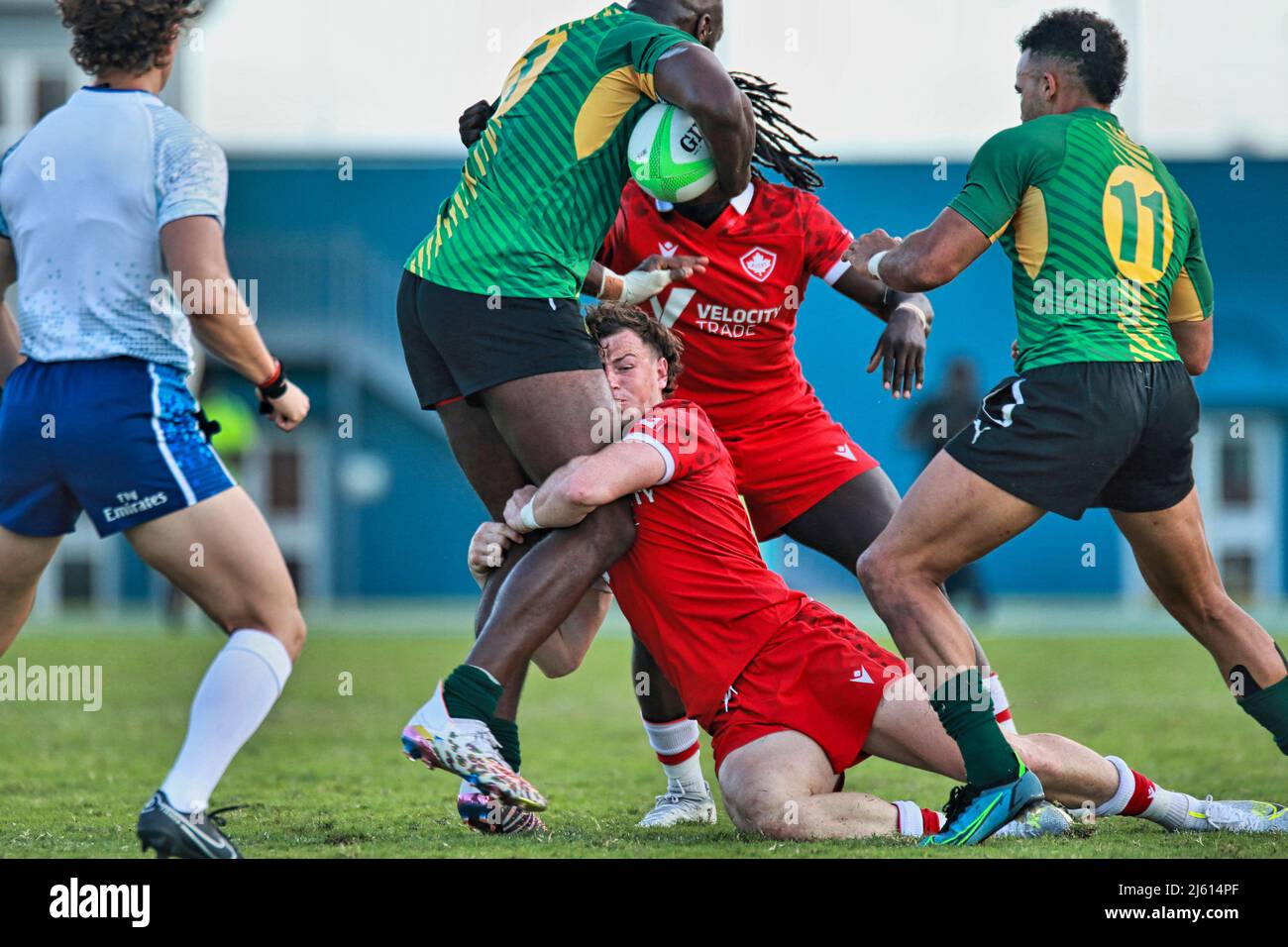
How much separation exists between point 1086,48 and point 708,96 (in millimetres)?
1294

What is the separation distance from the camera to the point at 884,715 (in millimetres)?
4910

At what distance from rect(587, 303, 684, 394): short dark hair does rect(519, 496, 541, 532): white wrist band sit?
717 mm

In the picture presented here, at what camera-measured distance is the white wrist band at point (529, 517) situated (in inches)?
191

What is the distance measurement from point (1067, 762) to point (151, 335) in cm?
314

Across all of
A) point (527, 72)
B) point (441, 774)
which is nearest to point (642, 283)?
point (527, 72)

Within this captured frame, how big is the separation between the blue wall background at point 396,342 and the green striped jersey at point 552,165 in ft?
67.3

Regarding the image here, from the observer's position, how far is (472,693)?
15.2 feet

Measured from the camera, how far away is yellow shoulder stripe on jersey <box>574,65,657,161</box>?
481cm

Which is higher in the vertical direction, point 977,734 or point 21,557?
point 21,557

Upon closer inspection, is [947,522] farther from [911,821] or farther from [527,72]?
[527,72]

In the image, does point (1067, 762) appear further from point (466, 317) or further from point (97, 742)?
point (97, 742)

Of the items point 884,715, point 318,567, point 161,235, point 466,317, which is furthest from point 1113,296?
point 318,567

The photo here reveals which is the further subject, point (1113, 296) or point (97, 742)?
point (97, 742)

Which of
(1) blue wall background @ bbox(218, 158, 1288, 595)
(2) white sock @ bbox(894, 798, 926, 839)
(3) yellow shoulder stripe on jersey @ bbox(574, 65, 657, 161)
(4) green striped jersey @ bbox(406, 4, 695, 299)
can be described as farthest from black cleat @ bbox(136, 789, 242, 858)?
(1) blue wall background @ bbox(218, 158, 1288, 595)
